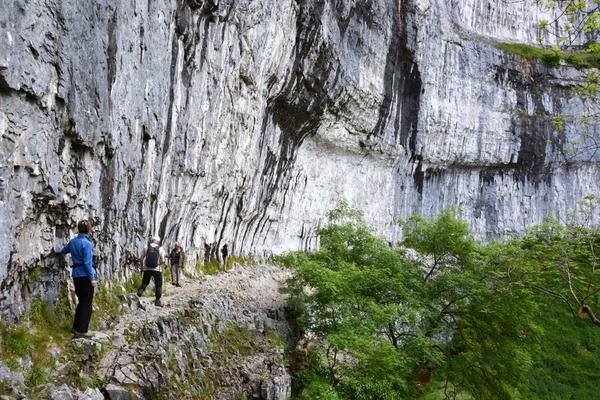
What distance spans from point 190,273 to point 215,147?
4414 millimetres

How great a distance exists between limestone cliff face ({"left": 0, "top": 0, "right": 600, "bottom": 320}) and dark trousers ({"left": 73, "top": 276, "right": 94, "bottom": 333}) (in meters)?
0.57

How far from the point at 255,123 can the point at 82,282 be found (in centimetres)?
1459

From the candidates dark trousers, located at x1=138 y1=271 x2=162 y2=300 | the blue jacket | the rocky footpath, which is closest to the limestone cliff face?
the blue jacket

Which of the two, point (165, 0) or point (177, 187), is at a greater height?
point (165, 0)

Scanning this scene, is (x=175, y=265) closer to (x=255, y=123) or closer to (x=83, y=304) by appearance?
(x=83, y=304)

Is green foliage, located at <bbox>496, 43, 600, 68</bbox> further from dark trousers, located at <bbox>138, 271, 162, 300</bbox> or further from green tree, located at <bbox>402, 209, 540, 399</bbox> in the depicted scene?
dark trousers, located at <bbox>138, 271, 162, 300</bbox>

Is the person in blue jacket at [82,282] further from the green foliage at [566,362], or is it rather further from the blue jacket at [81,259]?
the green foliage at [566,362]

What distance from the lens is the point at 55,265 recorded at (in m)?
6.81

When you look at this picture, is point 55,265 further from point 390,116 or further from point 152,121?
point 390,116

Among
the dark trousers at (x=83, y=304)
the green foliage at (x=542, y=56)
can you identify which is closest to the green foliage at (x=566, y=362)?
the dark trousers at (x=83, y=304)

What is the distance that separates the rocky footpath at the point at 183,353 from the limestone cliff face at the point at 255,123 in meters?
1.10

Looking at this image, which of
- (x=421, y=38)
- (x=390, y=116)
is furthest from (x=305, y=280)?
(x=421, y=38)

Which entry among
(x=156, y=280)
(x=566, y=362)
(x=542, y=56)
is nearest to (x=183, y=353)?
(x=156, y=280)

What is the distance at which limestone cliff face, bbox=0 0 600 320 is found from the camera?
6.48 m
